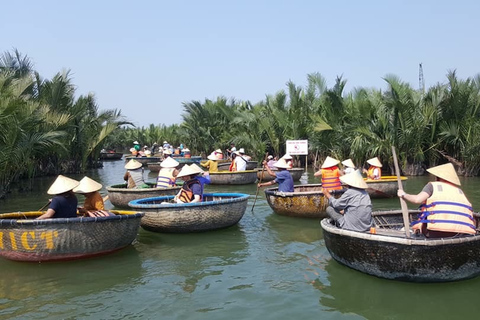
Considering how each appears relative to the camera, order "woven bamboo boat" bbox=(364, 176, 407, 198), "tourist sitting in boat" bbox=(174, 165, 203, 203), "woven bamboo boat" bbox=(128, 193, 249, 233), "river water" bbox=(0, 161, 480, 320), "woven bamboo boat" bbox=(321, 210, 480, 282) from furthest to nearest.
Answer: "woven bamboo boat" bbox=(364, 176, 407, 198) < "tourist sitting in boat" bbox=(174, 165, 203, 203) < "woven bamboo boat" bbox=(128, 193, 249, 233) < "woven bamboo boat" bbox=(321, 210, 480, 282) < "river water" bbox=(0, 161, 480, 320)

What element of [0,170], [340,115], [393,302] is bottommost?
[393,302]

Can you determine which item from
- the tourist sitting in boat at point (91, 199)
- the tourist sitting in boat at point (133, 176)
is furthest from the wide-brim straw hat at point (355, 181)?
the tourist sitting in boat at point (133, 176)

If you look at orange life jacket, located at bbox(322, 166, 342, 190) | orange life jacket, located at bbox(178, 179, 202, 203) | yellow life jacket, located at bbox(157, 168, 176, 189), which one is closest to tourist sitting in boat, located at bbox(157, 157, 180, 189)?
yellow life jacket, located at bbox(157, 168, 176, 189)

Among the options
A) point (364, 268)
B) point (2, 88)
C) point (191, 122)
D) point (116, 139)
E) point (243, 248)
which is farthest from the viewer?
point (116, 139)

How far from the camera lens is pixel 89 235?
7191 mm

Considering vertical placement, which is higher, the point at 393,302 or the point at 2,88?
the point at 2,88

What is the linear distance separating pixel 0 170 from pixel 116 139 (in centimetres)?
3702

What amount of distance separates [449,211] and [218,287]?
3300 mm

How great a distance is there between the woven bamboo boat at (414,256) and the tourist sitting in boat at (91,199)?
4.19 m

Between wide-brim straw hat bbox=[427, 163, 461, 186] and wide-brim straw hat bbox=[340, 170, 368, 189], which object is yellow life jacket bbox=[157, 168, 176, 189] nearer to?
wide-brim straw hat bbox=[340, 170, 368, 189]

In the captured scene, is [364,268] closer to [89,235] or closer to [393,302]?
[393,302]

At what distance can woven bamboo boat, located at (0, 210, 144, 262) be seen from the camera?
689 centimetres

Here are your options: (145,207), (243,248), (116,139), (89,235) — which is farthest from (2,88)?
(116,139)

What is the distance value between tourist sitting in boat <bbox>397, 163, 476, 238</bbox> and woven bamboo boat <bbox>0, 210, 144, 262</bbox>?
4.68 m
